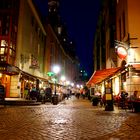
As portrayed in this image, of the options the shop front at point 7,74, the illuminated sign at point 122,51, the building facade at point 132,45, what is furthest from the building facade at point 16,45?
the building facade at point 132,45

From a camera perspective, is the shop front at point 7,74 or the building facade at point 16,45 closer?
the shop front at point 7,74

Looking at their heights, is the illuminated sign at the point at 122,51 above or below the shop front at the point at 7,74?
above

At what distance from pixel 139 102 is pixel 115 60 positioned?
40.0 ft

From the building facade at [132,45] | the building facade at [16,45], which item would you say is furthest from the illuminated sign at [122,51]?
the building facade at [16,45]

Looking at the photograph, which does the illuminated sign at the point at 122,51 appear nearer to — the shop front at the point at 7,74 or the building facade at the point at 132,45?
the building facade at the point at 132,45

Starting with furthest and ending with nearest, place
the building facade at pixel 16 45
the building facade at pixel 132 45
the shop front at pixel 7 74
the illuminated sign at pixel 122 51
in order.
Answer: the building facade at pixel 16 45 < the shop front at pixel 7 74 < the illuminated sign at pixel 122 51 < the building facade at pixel 132 45

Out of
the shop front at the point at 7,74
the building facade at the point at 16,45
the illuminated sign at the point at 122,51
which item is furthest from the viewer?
the building facade at the point at 16,45

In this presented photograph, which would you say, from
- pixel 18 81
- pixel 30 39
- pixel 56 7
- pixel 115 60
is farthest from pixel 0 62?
pixel 56 7

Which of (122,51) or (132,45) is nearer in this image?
(122,51)

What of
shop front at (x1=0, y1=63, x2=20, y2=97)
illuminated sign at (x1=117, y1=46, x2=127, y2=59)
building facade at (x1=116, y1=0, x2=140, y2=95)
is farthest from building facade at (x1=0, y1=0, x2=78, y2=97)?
building facade at (x1=116, y1=0, x2=140, y2=95)

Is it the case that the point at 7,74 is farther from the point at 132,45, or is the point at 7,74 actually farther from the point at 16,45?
the point at 132,45

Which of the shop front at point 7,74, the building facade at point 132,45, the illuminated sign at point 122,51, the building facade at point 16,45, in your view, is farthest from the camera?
the building facade at point 16,45

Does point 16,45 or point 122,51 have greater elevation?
point 16,45

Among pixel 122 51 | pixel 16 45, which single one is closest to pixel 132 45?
pixel 122 51
